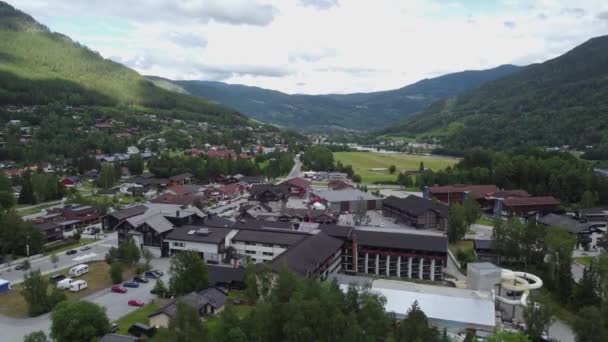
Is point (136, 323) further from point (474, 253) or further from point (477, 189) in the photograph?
point (477, 189)

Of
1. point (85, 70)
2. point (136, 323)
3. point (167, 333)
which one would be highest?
point (85, 70)

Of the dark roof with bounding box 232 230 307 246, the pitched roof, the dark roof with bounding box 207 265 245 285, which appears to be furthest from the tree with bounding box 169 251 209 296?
the pitched roof

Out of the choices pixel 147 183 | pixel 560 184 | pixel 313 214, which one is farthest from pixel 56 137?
pixel 560 184

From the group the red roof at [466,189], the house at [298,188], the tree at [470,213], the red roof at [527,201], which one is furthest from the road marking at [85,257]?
the red roof at [527,201]

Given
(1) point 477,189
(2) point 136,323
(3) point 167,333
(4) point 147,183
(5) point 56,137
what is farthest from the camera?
(5) point 56,137

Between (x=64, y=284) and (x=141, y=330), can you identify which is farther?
(x=64, y=284)

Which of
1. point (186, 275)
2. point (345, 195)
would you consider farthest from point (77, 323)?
point (345, 195)

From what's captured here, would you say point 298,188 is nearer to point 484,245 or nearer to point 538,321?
point 484,245
